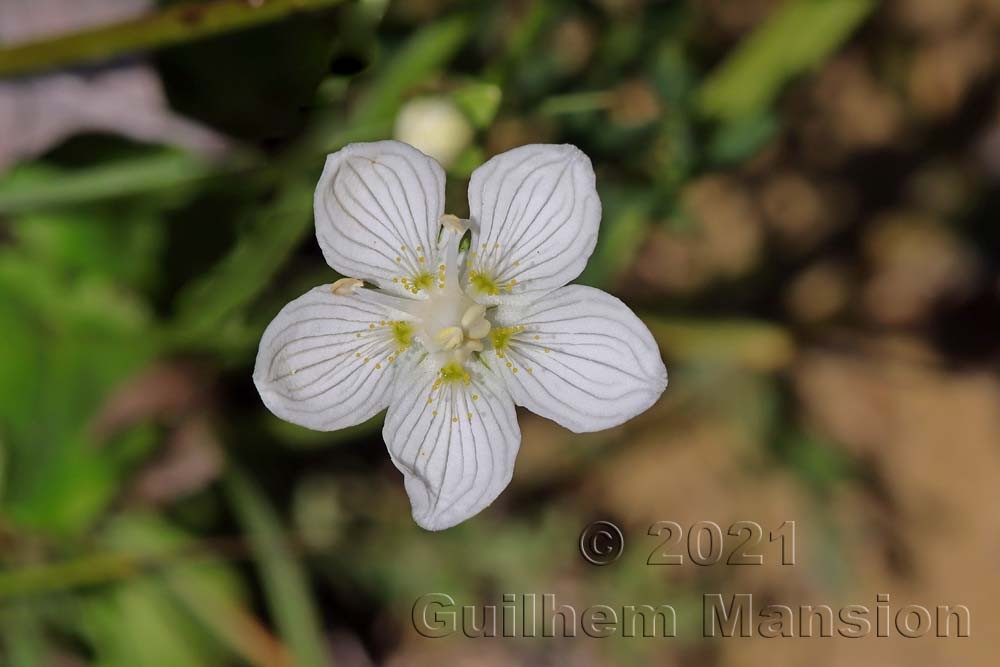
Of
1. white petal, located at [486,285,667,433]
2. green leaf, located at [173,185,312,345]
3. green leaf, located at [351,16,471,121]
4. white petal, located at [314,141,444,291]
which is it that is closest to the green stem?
white petal, located at [314,141,444,291]

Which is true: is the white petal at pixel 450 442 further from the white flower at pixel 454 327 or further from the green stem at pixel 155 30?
the green stem at pixel 155 30

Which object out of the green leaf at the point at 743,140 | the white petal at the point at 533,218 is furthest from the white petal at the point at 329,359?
the green leaf at the point at 743,140

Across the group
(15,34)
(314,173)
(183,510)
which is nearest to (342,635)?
(183,510)

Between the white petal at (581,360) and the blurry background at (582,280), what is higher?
the blurry background at (582,280)

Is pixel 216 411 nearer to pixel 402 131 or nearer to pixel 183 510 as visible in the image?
pixel 183 510

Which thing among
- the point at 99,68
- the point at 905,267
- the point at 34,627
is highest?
the point at 905,267
